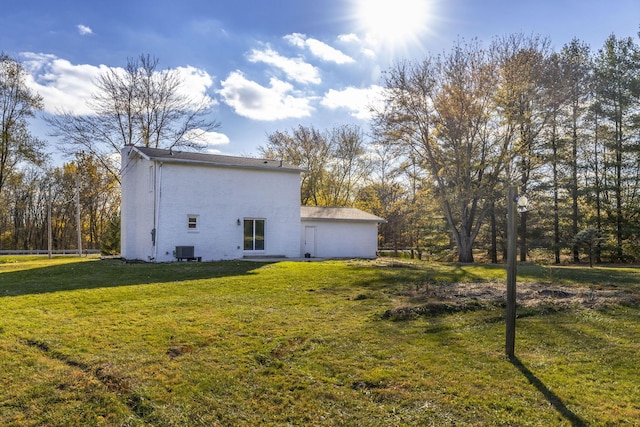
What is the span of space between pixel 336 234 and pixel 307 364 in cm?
1814

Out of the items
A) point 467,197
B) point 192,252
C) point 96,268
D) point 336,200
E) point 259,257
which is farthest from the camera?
point 336,200

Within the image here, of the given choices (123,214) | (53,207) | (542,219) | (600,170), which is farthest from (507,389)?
(53,207)

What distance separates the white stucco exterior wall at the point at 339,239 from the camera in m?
22.2

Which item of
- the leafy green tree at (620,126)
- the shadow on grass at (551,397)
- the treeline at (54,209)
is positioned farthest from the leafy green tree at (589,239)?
the treeline at (54,209)

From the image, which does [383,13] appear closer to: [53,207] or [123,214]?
[123,214]

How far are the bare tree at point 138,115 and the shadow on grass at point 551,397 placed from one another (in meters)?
26.2

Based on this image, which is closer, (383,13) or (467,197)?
(383,13)

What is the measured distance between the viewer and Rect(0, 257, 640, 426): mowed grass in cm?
371

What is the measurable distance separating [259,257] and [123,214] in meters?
7.72

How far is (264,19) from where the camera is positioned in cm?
1382

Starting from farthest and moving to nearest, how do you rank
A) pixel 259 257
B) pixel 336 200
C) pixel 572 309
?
pixel 336 200
pixel 259 257
pixel 572 309

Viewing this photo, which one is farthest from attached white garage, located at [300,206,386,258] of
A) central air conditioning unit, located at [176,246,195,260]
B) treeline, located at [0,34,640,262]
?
central air conditioning unit, located at [176,246,195,260]

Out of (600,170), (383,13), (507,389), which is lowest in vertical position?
(507,389)

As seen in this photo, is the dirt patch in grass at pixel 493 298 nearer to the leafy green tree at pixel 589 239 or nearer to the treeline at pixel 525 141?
the treeline at pixel 525 141
